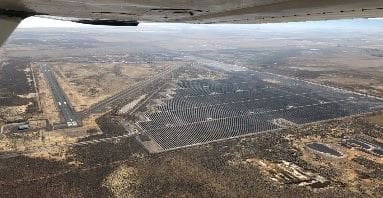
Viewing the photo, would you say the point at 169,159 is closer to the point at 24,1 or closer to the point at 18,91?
the point at 24,1

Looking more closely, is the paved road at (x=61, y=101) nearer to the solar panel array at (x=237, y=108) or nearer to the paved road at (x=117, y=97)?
the paved road at (x=117, y=97)

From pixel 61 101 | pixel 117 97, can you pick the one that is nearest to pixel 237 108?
pixel 117 97

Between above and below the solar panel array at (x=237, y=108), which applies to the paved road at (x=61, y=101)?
above

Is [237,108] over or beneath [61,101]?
beneath

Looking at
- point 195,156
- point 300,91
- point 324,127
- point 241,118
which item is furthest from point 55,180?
point 300,91

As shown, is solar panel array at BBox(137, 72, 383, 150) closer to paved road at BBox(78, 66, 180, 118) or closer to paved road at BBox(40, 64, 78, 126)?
paved road at BBox(78, 66, 180, 118)

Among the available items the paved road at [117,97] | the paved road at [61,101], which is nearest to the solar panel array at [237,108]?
the paved road at [117,97]

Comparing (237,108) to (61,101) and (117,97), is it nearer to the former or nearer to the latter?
(117,97)
